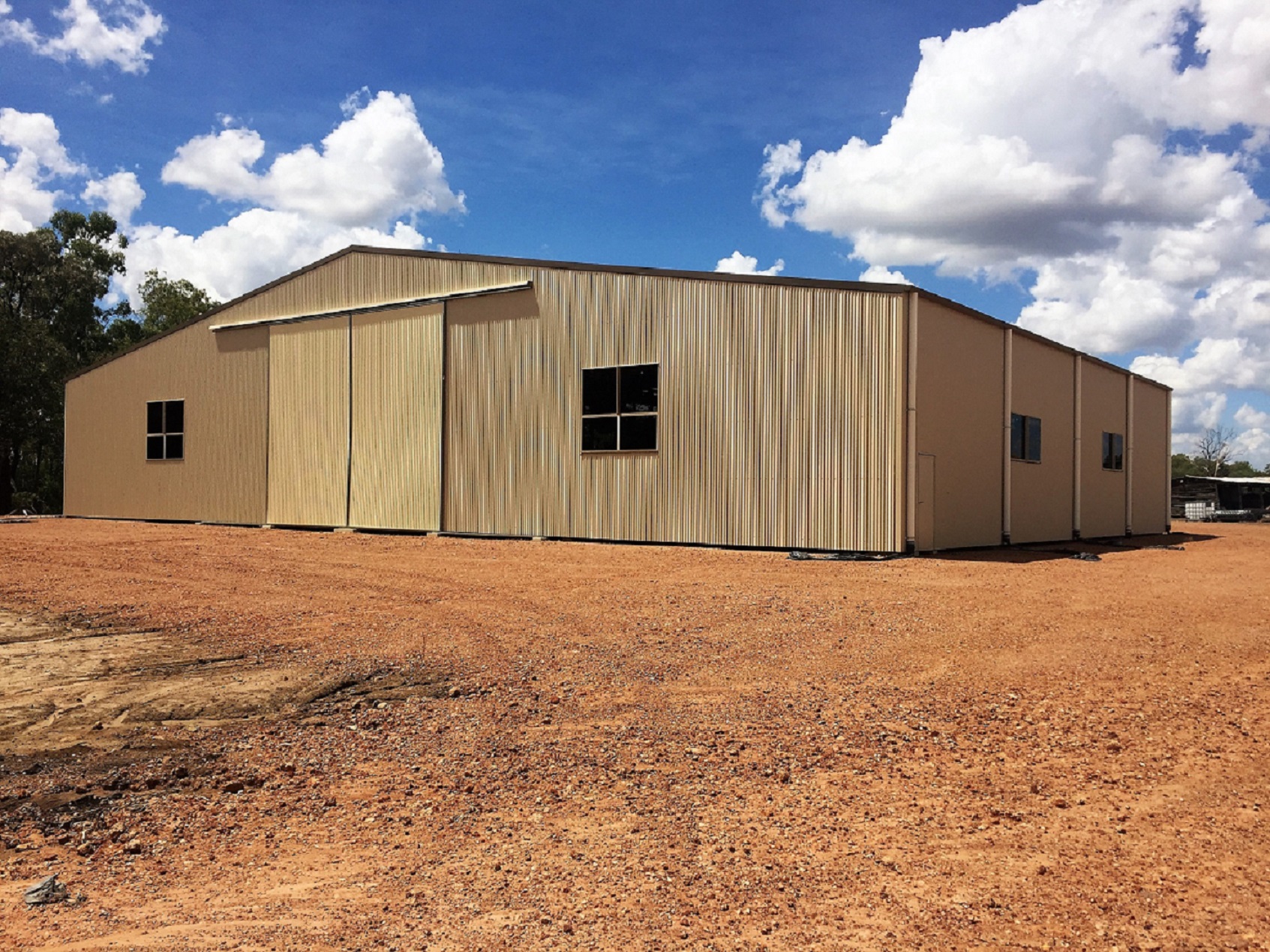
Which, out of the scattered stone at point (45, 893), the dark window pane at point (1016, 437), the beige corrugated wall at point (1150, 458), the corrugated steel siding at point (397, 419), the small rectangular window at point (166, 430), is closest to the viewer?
the scattered stone at point (45, 893)

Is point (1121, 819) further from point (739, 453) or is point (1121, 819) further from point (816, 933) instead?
point (739, 453)

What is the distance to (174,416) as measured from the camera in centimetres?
2642

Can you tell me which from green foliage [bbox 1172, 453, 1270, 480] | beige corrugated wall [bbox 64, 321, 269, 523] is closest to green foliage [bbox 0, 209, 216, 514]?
beige corrugated wall [bbox 64, 321, 269, 523]

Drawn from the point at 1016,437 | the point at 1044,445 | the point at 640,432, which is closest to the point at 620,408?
the point at 640,432

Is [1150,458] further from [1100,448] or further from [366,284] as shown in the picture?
[366,284]

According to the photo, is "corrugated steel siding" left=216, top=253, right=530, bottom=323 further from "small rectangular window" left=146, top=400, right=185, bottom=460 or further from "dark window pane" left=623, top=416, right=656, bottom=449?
"dark window pane" left=623, top=416, right=656, bottom=449

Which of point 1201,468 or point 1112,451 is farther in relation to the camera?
point 1201,468

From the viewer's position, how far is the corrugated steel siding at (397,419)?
2055 cm

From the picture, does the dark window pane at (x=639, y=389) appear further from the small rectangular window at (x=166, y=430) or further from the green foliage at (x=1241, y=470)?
the green foliage at (x=1241, y=470)

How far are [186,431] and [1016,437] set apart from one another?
2250cm

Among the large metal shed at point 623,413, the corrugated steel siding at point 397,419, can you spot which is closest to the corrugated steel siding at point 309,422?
the large metal shed at point 623,413

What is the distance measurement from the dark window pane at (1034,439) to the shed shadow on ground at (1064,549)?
204cm

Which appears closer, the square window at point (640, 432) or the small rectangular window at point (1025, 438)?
the square window at point (640, 432)

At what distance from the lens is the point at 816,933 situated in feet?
11.0
